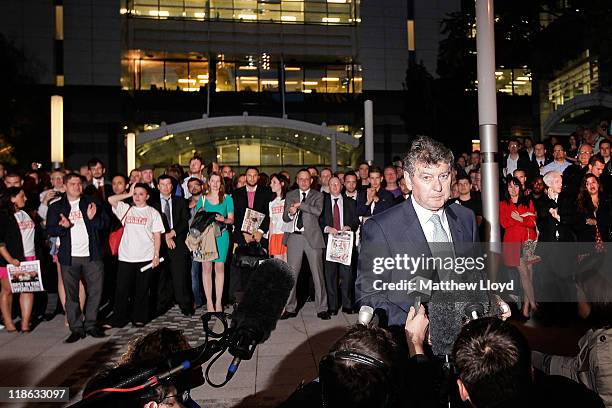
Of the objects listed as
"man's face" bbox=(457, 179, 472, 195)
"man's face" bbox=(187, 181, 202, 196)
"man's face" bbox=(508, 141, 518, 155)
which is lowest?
"man's face" bbox=(457, 179, 472, 195)

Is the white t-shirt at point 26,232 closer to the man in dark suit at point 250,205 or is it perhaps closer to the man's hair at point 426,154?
the man in dark suit at point 250,205

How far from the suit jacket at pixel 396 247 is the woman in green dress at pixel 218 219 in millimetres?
5621

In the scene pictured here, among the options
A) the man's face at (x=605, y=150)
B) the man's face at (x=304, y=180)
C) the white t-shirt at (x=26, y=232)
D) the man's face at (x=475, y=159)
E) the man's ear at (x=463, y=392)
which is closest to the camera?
the man's ear at (x=463, y=392)

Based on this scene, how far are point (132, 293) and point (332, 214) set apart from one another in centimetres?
334

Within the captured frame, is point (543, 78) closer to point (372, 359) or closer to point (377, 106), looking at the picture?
point (377, 106)

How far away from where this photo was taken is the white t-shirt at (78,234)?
705 centimetres

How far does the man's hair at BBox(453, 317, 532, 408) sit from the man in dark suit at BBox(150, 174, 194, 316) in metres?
6.84

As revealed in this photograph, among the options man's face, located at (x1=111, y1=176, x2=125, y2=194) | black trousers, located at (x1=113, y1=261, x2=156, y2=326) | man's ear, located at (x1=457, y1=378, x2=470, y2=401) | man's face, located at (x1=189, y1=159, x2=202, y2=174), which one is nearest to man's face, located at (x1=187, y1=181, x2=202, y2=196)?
man's face, located at (x1=189, y1=159, x2=202, y2=174)

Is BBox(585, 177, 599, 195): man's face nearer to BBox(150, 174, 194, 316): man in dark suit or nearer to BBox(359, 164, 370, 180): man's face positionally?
BBox(359, 164, 370, 180): man's face

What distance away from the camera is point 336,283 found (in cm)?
838

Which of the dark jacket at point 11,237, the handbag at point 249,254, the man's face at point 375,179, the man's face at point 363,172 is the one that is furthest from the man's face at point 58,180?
the man's face at point 363,172

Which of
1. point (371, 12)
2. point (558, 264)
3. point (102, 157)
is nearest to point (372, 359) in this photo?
point (558, 264)

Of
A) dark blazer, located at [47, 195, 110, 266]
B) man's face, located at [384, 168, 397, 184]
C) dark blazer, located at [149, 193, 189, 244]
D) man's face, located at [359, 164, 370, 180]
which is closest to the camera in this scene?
dark blazer, located at [47, 195, 110, 266]

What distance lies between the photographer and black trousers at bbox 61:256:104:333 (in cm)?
701
